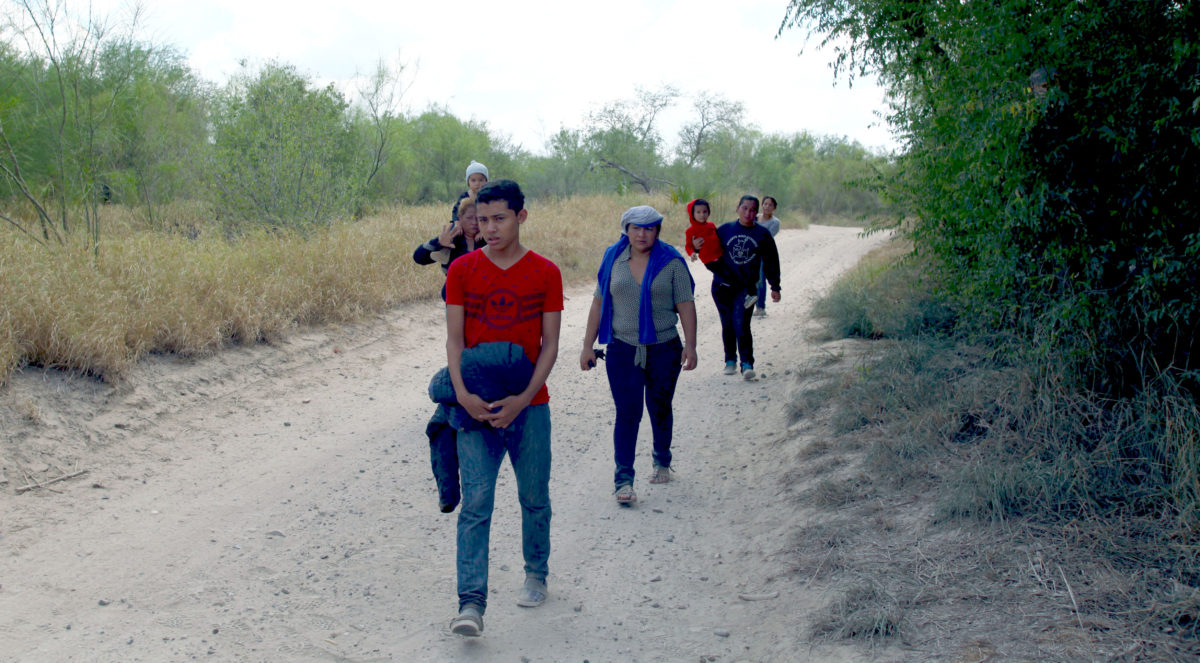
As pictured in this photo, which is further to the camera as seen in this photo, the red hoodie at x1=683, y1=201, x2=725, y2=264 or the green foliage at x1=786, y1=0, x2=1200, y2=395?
the red hoodie at x1=683, y1=201, x2=725, y2=264

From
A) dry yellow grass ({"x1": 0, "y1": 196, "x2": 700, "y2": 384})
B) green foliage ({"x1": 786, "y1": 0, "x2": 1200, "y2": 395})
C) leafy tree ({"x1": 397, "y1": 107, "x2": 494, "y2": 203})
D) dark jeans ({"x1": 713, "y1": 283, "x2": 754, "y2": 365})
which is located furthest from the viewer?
leafy tree ({"x1": 397, "y1": 107, "x2": 494, "y2": 203})

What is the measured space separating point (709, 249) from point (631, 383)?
107 inches

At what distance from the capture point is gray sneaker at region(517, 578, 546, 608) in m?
3.72

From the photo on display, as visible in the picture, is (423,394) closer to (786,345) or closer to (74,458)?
(74,458)

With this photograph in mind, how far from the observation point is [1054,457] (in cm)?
404

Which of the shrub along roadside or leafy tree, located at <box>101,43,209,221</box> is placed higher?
leafy tree, located at <box>101,43,209,221</box>

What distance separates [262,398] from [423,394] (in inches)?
56.1

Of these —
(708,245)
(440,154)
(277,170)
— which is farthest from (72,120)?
(440,154)

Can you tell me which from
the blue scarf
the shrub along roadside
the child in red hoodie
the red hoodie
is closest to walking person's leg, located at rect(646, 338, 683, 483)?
the blue scarf

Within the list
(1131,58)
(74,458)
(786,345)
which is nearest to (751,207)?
(786,345)

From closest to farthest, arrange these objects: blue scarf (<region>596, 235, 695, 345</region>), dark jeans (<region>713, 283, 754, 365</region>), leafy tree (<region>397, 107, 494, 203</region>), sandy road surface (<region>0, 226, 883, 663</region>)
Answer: sandy road surface (<region>0, 226, 883, 663</region>) → blue scarf (<region>596, 235, 695, 345</region>) → dark jeans (<region>713, 283, 754, 365</region>) → leafy tree (<region>397, 107, 494, 203</region>)

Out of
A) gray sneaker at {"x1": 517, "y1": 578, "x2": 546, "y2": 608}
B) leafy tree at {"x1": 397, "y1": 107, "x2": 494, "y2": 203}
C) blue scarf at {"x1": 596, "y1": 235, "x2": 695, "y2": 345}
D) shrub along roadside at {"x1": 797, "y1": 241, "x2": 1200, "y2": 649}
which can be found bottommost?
gray sneaker at {"x1": 517, "y1": 578, "x2": 546, "y2": 608}

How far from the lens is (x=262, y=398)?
7215 millimetres

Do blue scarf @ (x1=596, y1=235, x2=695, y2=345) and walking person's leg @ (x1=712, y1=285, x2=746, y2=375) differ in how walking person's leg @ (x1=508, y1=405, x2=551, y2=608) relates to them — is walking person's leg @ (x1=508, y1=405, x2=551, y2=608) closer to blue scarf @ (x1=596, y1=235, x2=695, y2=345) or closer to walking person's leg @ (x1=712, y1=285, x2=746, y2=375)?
blue scarf @ (x1=596, y1=235, x2=695, y2=345)
